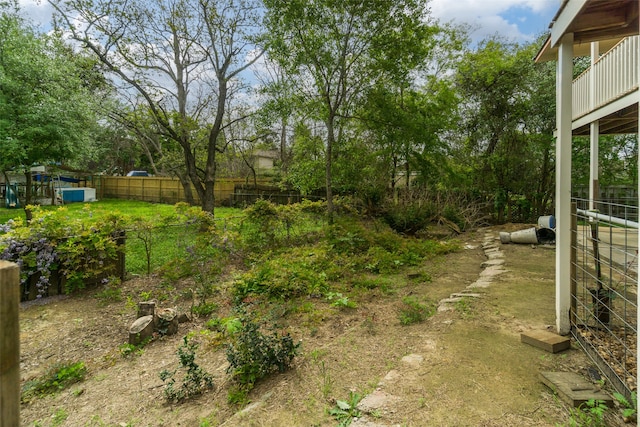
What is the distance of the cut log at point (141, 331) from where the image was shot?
3.50 metres

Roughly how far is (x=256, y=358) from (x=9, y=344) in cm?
183

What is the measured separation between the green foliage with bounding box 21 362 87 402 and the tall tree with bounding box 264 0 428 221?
558 cm

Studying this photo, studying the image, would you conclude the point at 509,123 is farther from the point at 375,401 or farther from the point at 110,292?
the point at 110,292

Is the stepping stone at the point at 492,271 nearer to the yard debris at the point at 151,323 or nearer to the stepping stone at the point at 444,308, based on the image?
the stepping stone at the point at 444,308

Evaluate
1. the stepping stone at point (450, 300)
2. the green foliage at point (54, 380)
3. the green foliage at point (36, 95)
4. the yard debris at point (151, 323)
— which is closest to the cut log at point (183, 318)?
the yard debris at point (151, 323)

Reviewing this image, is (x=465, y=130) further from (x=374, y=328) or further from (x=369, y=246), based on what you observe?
(x=374, y=328)

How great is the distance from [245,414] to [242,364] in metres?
0.47

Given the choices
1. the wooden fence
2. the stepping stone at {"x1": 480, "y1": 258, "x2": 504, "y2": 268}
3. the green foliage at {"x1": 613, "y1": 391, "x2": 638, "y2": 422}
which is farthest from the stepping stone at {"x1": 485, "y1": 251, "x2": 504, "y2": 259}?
the wooden fence

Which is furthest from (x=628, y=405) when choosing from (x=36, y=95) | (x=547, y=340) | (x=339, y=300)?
(x=36, y=95)

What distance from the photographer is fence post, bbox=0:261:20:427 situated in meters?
0.88

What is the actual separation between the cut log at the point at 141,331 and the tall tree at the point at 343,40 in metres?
4.87

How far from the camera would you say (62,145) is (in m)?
10.8

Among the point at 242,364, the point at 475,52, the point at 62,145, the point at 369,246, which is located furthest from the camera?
the point at 475,52

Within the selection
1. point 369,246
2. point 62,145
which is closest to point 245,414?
point 369,246
